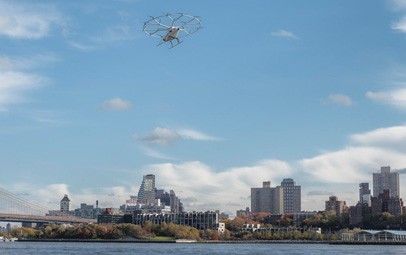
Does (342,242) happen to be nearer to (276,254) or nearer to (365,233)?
(365,233)

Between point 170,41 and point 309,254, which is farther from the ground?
point 170,41

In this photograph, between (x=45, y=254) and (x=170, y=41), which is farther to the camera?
(x=45, y=254)

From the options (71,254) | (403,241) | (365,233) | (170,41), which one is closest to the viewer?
(170,41)

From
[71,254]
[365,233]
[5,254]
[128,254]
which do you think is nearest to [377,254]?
[128,254]

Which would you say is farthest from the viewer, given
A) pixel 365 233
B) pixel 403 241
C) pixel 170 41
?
pixel 365 233

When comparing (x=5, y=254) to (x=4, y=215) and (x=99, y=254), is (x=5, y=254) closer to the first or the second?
(x=99, y=254)

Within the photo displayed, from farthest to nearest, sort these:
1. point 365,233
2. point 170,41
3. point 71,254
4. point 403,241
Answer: point 365,233 → point 403,241 → point 71,254 → point 170,41

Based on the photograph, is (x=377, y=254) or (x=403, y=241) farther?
(x=403, y=241)

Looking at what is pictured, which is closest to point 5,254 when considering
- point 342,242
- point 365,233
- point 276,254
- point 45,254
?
point 45,254

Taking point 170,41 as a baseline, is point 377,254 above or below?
below
